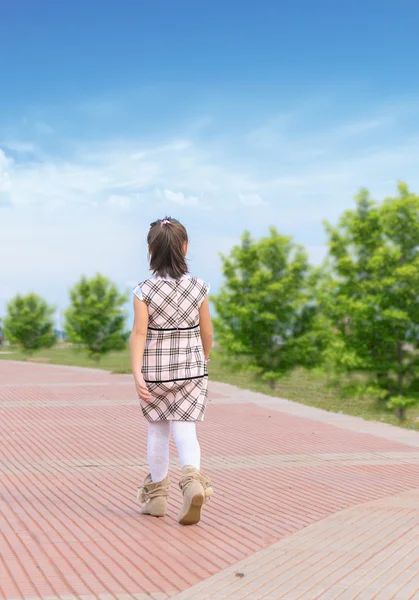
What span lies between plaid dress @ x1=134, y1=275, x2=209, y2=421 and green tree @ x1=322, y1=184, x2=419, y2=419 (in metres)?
18.3

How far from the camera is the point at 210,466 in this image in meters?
9.05

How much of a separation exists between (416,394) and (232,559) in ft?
67.5

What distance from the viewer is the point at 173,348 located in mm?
6027

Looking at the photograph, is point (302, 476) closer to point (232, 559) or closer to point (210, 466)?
point (210, 466)

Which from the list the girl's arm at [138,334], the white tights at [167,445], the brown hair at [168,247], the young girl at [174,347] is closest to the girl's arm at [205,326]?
the young girl at [174,347]

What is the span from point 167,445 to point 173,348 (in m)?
0.70

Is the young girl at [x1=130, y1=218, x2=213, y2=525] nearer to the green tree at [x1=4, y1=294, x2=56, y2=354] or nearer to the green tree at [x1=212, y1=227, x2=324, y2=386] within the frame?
the green tree at [x1=212, y1=227, x2=324, y2=386]

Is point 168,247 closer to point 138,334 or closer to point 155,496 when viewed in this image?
point 138,334

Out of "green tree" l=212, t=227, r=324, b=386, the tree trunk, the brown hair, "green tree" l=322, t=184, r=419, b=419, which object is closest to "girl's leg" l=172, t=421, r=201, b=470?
the brown hair

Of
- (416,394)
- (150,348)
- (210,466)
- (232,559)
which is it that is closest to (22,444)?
(210,466)

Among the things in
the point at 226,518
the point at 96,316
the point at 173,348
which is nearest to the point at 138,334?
the point at 173,348

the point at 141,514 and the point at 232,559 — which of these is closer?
the point at 232,559

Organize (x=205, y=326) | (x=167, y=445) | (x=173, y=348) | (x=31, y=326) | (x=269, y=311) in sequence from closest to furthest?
(x=173, y=348)
(x=205, y=326)
(x=167, y=445)
(x=269, y=311)
(x=31, y=326)

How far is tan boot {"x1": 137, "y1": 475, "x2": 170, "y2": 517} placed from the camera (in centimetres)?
640
